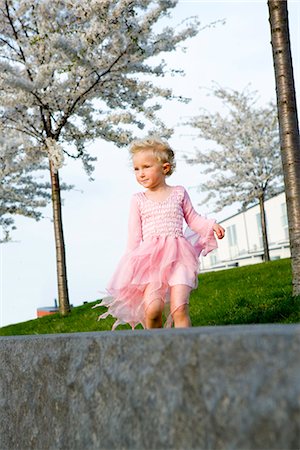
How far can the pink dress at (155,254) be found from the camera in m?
5.14

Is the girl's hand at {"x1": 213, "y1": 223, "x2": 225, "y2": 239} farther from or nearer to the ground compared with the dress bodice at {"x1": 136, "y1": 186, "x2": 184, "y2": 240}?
nearer to the ground

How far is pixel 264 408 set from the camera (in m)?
1.91

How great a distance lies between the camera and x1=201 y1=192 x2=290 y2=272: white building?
40.7 metres

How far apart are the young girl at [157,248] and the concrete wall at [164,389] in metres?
1.73

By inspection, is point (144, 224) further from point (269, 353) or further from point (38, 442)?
point (269, 353)

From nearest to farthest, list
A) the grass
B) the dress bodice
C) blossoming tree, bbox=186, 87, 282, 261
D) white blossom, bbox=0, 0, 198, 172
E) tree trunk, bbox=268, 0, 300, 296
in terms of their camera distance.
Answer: the dress bodice → the grass → tree trunk, bbox=268, 0, 300, 296 → white blossom, bbox=0, 0, 198, 172 → blossoming tree, bbox=186, 87, 282, 261

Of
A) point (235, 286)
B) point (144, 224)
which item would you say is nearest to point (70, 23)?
point (235, 286)

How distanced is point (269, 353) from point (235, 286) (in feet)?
33.5

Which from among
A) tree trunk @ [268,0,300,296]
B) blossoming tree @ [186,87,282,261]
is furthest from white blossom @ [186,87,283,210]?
tree trunk @ [268,0,300,296]

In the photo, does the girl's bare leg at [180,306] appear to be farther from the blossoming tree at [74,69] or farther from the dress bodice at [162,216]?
the blossoming tree at [74,69]

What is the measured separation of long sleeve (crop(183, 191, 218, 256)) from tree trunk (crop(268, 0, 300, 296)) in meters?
3.16

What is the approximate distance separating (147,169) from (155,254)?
718 millimetres

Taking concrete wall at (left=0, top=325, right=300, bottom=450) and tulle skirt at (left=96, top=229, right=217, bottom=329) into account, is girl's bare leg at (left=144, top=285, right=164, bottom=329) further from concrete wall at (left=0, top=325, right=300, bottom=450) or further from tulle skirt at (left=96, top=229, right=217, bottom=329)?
concrete wall at (left=0, top=325, right=300, bottom=450)

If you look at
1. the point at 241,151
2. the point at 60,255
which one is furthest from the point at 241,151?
the point at 60,255
